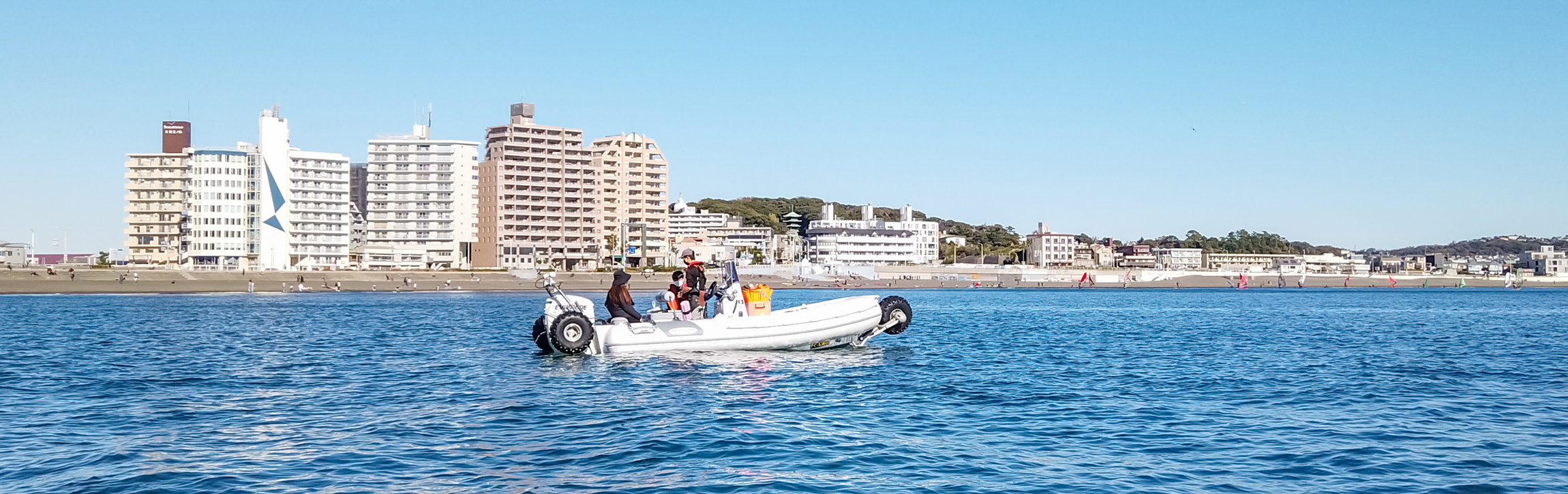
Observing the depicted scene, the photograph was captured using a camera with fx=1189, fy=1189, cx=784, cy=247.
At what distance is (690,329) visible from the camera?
27812mm

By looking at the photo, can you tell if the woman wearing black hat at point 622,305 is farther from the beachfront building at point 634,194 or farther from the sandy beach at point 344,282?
the beachfront building at point 634,194

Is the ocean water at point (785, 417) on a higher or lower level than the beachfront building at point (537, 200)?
lower

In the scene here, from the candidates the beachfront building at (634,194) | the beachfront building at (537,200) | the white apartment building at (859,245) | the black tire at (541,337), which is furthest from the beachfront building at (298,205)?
the black tire at (541,337)

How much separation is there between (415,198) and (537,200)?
16.2 meters

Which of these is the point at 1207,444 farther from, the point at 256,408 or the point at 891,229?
the point at 891,229

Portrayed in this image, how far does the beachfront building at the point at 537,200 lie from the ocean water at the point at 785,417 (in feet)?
376

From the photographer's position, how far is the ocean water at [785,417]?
13.3 meters

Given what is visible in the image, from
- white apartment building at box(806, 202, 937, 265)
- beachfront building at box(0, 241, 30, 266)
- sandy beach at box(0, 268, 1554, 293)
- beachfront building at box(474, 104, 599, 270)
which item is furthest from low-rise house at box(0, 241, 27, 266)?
white apartment building at box(806, 202, 937, 265)

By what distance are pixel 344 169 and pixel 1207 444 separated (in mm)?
136184

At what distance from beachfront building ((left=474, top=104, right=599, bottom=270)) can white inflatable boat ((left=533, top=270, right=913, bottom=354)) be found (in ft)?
399

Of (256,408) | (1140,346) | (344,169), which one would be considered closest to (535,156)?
(344,169)

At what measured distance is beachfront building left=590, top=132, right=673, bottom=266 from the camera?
162 meters

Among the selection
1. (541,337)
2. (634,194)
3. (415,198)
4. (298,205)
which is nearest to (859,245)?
(634,194)

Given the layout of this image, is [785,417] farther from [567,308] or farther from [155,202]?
[155,202]
